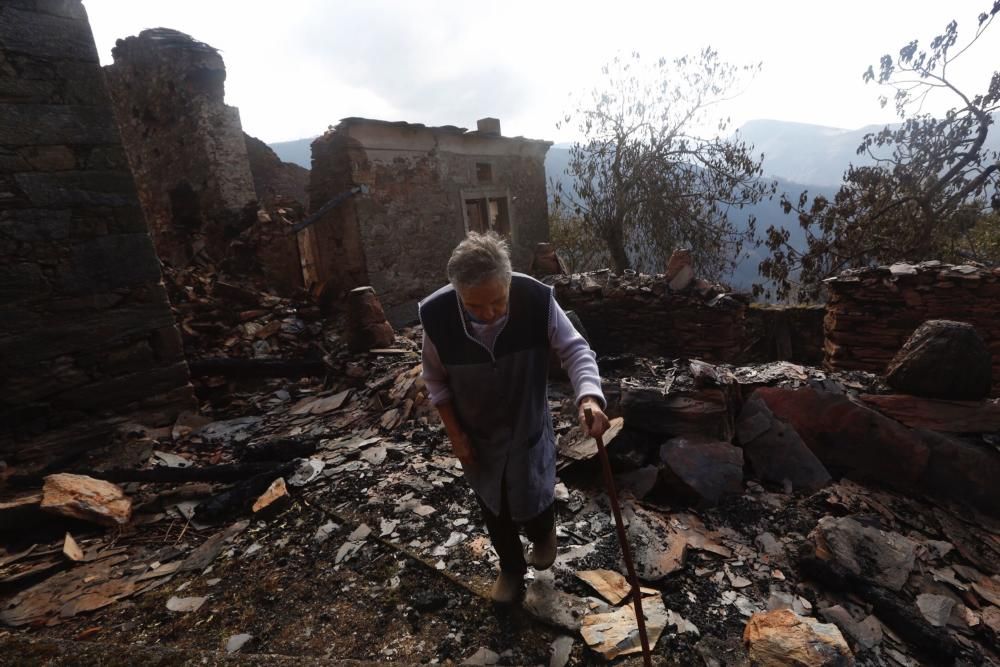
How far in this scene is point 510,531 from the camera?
2.35 m

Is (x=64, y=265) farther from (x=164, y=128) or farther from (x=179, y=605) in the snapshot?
(x=164, y=128)

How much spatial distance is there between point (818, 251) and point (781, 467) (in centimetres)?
1021

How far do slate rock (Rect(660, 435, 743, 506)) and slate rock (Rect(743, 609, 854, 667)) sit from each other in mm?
1211

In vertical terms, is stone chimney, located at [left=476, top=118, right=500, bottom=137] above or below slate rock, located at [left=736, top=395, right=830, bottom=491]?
above

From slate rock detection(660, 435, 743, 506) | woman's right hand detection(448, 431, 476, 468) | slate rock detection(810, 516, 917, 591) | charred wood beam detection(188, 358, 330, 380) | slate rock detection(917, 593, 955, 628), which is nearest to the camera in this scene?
woman's right hand detection(448, 431, 476, 468)

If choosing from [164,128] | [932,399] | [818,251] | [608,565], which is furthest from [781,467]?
[164,128]

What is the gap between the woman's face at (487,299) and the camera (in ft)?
6.06

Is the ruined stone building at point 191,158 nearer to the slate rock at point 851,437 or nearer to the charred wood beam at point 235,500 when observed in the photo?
the charred wood beam at point 235,500

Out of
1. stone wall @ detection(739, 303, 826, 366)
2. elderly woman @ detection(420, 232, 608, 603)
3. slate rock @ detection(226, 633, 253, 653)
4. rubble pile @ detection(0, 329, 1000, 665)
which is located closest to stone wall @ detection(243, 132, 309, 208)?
rubble pile @ detection(0, 329, 1000, 665)

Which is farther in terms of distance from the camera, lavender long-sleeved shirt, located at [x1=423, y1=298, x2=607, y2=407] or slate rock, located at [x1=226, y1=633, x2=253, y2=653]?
slate rock, located at [x1=226, y1=633, x2=253, y2=653]

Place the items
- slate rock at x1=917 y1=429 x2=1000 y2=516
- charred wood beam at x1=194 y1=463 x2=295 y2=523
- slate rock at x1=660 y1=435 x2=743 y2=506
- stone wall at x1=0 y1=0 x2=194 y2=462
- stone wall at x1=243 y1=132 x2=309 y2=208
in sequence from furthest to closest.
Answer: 1. stone wall at x1=243 y1=132 x2=309 y2=208
2. stone wall at x1=0 y1=0 x2=194 y2=462
3. slate rock at x1=917 y1=429 x2=1000 y2=516
4. slate rock at x1=660 y1=435 x2=743 y2=506
5. charred wood beam at x1=194 y1=463 x2=295 y2=523

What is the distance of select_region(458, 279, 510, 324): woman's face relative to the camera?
1846 millimetres

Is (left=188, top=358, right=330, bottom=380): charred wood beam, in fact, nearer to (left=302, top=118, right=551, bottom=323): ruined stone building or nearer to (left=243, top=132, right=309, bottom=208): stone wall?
(left=302, top=118, right=551, bottom=323): ruined stone building

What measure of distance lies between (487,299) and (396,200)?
938cm
